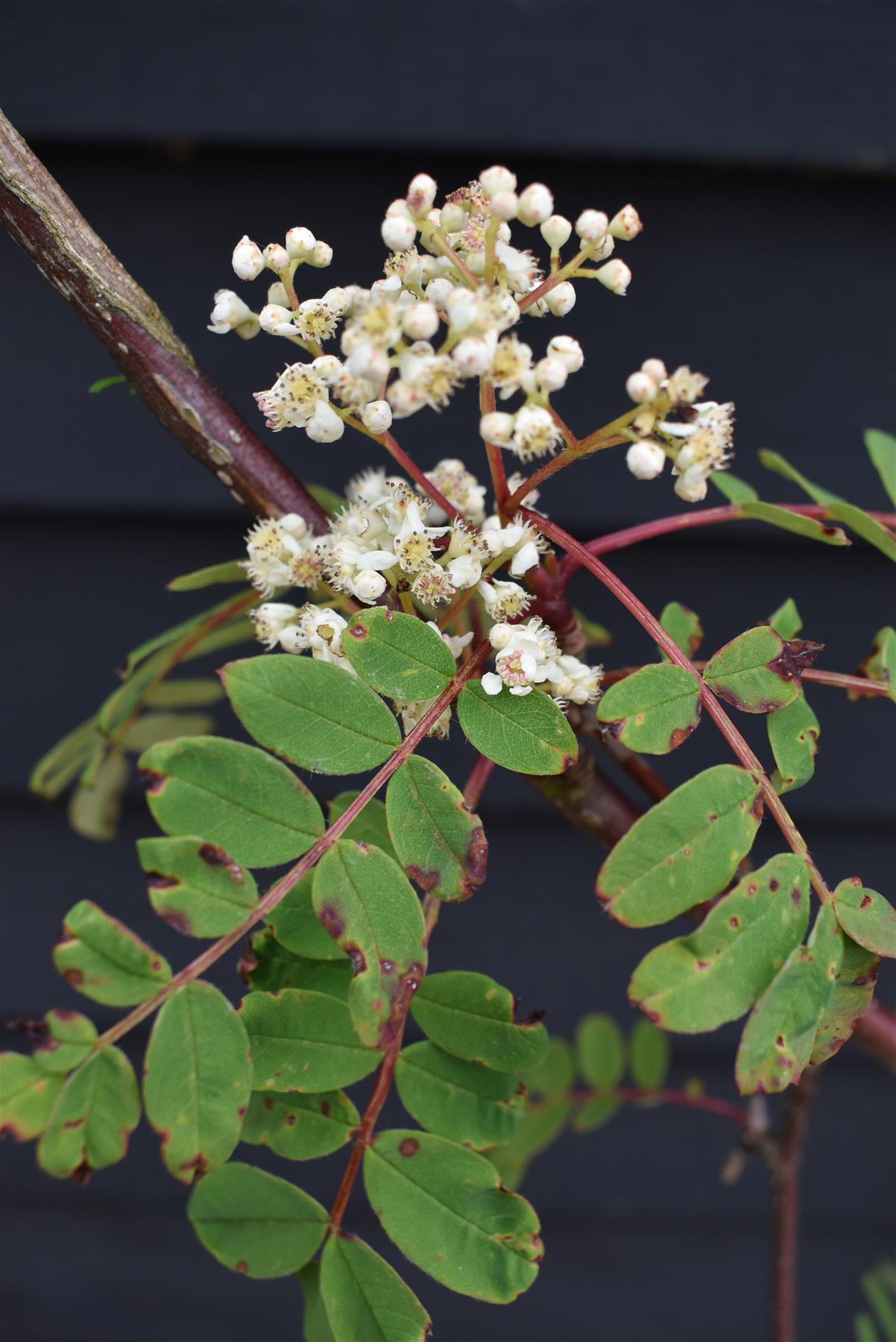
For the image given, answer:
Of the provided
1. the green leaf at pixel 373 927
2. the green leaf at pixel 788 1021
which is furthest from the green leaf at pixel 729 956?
the green leaf at pixel 373 927

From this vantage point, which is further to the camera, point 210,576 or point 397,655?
point 210,576

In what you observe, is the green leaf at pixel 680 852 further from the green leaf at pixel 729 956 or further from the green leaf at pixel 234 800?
the green leaf at pixel 234 800

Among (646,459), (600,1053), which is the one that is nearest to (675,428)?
(646,459)

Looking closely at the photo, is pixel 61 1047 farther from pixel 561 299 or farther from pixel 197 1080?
pixel 561 299

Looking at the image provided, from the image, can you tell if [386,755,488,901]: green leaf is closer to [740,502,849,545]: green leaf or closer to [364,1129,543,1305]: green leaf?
[364,1129,543,1305]: green leaf

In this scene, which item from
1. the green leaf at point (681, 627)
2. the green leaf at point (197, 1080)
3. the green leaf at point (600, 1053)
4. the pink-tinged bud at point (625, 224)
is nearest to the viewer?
the green leaf at point (197, 1080)

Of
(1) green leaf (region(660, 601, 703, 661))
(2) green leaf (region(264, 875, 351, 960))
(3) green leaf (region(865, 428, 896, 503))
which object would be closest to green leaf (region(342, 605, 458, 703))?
(2) green leaf (region(264, 875, 351, 960))

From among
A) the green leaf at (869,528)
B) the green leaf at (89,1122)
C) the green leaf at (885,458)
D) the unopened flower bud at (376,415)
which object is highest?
the green leaf at (885,458)
